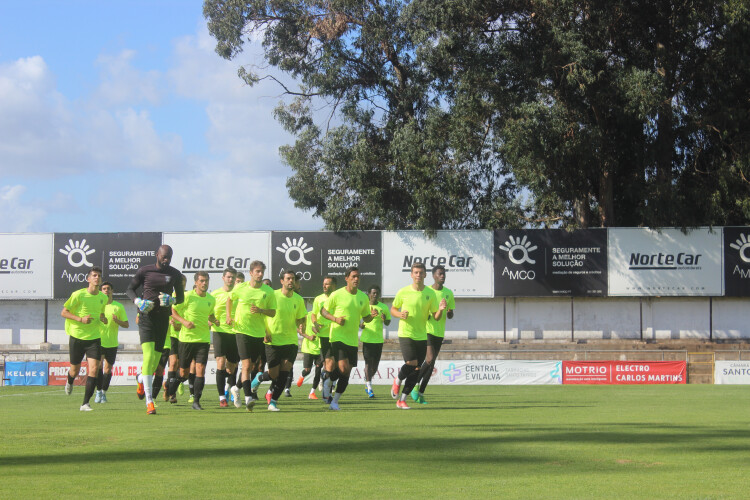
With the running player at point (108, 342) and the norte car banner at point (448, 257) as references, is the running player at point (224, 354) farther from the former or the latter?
the norte car banner at point (448, 257)

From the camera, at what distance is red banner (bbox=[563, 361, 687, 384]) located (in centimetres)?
3025

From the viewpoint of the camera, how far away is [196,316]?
52.4 feet

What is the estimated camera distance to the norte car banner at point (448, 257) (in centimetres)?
4153

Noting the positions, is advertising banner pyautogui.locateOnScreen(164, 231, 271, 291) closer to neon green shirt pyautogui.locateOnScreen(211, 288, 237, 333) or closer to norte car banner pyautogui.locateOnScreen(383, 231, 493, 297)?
norte car banner pyautogui.locateOnScreen(383, 231, 493, 297)

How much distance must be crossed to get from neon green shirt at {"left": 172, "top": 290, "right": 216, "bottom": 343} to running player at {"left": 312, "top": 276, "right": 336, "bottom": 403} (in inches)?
78.4

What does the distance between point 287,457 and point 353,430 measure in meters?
2.61

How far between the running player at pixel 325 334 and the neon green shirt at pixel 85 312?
3751 millimetres

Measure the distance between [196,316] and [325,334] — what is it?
3.52m

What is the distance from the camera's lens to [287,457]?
8555 mm

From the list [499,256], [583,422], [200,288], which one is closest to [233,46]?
[499,256]

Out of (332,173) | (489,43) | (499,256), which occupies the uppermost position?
(489,43)

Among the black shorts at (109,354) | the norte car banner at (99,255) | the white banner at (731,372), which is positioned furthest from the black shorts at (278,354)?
the norte car banner at (99,255)

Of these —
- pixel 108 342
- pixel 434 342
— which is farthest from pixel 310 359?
pixel 434 342

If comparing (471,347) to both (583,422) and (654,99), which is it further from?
(583,422)
